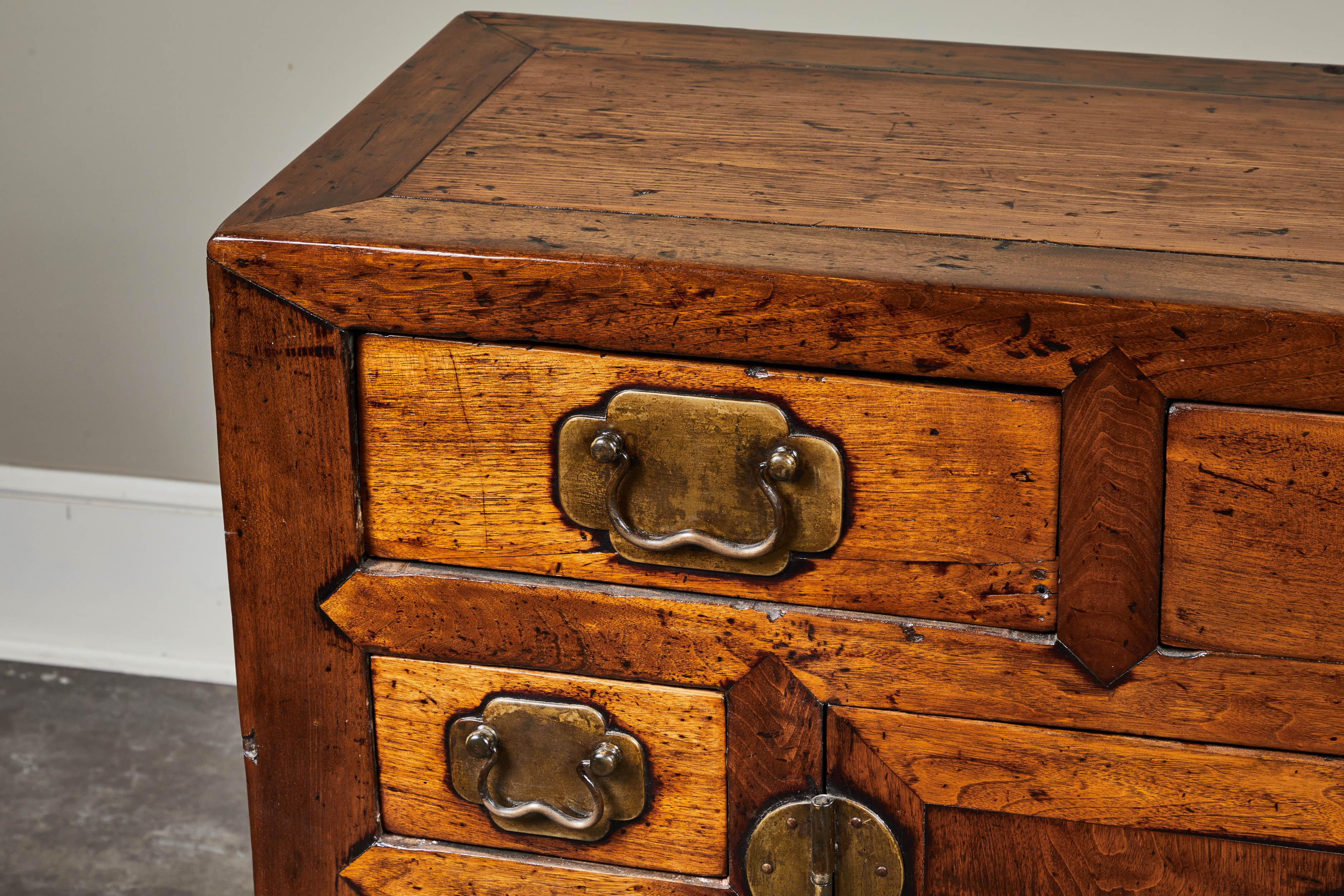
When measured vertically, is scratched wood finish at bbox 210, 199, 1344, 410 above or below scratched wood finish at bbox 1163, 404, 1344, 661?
above

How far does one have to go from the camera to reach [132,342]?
175 cm

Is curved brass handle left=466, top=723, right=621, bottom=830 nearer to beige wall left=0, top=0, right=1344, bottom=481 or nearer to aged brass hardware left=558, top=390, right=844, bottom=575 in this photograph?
aged brass hardware left=558, top=390, right=844, bottom=575

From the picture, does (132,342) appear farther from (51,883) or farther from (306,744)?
(306,744)

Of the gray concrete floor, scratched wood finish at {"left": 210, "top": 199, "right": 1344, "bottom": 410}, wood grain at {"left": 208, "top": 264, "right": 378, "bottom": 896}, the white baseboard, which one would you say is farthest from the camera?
the white baseboard

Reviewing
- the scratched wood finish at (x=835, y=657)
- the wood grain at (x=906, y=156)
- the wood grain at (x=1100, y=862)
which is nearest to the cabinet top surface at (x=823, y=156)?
the wood grain at (x=906, y=156)

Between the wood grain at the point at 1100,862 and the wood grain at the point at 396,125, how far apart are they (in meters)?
0.52

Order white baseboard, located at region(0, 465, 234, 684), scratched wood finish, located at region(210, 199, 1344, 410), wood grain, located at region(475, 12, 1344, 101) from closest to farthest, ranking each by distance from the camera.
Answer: scratched wood finish, located at region(210, 199, 1344, 410) → wood grain, located at region(475, 12, 1344, 101) → white baseboard, located at region(0, 465, 234, 684)

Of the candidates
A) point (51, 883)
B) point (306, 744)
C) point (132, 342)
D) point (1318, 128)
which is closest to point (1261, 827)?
point (1318, 128)

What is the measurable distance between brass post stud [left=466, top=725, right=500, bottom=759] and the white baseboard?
962 millimetres

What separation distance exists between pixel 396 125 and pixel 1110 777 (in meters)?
0.62

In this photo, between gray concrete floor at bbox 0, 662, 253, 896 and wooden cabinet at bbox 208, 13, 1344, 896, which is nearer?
wooden cabinet at bbox 208, 13, 1344, 896

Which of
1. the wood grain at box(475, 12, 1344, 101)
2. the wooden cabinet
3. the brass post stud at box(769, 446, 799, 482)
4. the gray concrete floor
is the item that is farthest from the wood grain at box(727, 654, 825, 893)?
the gray concrete floor

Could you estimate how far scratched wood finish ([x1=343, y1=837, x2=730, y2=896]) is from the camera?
36.0 inches

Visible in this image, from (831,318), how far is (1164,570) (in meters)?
0.23
